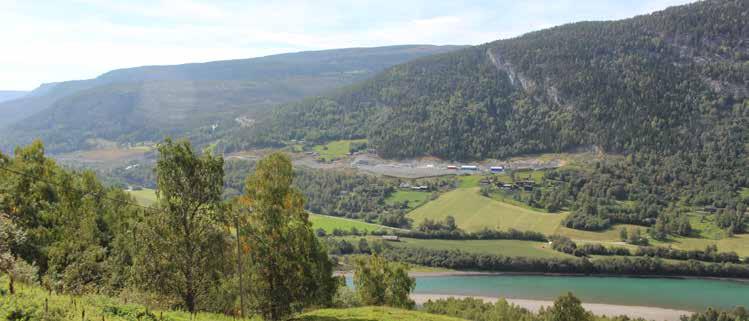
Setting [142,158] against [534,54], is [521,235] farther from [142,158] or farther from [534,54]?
[142,158]

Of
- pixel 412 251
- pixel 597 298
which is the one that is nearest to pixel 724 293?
pixel 597 298

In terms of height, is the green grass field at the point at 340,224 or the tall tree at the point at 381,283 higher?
the tall tree at the point at 381,283

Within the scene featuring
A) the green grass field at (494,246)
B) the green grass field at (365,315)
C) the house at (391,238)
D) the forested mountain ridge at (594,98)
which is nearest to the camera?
the green grass field at (365,315)

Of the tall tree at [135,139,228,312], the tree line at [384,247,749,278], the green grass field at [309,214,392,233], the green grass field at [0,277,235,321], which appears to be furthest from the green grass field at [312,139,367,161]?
the green grass field at [0,277,235,321]

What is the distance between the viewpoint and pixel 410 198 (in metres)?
122

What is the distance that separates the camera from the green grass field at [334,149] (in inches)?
6540

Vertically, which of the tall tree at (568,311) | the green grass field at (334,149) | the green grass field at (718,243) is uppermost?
the tall tree at (568,311)

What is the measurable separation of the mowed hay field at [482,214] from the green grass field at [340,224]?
30.5 feet

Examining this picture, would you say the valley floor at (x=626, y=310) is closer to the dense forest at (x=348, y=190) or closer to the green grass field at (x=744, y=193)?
the dense forest at (x=348, y=190)

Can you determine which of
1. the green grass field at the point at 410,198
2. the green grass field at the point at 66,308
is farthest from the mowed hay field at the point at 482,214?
the green grass field at the point at 66,308

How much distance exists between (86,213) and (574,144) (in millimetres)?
138019

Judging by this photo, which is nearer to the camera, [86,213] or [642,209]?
[86,213]

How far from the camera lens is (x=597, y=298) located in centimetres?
6806

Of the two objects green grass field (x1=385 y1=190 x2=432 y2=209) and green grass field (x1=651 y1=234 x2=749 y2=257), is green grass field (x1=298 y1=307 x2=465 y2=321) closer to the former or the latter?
green grass field (x1=651 y1=234 x2=749 y2=257)
